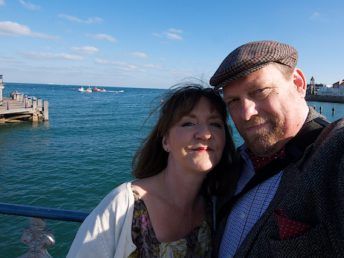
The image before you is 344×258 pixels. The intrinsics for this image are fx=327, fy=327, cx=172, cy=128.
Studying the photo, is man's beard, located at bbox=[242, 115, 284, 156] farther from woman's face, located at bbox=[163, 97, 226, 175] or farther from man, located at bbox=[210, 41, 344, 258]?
woman's face, located at bbox=[163, 97, 226, 175]

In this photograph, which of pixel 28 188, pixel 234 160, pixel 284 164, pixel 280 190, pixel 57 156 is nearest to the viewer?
pixel 280 190

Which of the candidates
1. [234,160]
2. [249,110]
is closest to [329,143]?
[249,110]

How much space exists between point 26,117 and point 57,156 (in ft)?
44.4

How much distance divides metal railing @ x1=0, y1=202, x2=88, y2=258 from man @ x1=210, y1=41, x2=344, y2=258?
1075 millimetres

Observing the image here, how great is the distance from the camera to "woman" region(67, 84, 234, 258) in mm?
2041

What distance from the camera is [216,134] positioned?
2.32 m

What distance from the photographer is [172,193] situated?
246cm

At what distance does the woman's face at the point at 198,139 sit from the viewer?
225 cm

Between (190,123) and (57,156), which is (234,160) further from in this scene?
(57,156)

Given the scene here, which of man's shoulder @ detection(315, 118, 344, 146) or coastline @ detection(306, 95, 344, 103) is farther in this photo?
coastline @ detection(306, 95, 344, 103)

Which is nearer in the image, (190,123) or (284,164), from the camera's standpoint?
(284,164)

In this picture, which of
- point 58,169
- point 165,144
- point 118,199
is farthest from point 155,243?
point 58,169

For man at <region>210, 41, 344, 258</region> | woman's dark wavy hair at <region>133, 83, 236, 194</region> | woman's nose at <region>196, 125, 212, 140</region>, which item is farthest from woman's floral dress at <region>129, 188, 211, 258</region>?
woman's nose at <region>196, 125, 212, 140</region>

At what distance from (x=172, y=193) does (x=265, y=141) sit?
82cm
